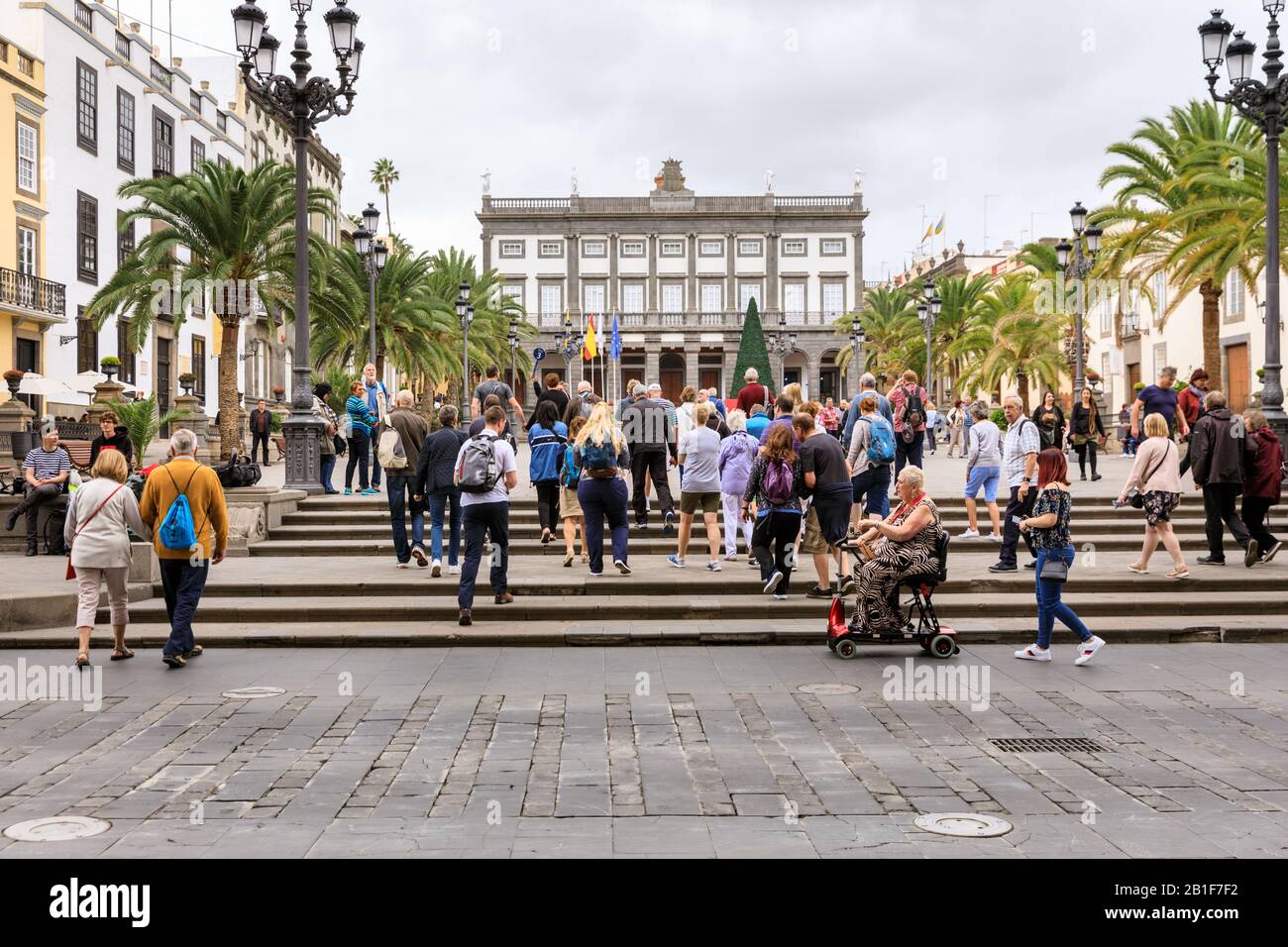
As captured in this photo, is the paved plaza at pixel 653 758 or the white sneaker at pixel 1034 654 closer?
the paved plaza at pixel 653 758

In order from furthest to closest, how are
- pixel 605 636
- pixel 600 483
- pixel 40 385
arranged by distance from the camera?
pixel 40 385 < pixel 600 483 < pixel 605 636

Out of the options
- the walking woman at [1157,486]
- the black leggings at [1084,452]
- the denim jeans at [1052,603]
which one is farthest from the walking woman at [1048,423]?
the denim jeans at [1052,603]

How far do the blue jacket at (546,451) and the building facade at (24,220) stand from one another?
73.4 feet

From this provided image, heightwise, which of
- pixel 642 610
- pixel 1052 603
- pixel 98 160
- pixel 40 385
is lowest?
pixel 642 610

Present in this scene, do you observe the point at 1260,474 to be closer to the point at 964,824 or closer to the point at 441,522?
the point at 441,522

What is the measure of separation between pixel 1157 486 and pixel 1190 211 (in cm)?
1254

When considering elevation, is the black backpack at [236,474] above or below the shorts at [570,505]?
above

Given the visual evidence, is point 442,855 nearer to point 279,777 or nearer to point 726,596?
point 279,777

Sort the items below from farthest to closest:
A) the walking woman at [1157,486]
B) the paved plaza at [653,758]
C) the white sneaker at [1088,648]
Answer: the walking woman at [1157,486]
the white sneaker at [1088,648]
the paved plaza at [653,758]

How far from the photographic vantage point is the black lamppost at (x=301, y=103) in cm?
1603

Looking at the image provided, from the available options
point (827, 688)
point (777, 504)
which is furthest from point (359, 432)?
point (827, 688)

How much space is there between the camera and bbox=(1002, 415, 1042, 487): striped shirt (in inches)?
520

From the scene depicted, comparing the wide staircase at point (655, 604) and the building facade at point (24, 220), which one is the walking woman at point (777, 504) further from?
the building facade at point (24, 220)

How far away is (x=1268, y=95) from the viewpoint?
1582cm
